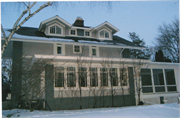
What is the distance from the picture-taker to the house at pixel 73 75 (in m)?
9.40

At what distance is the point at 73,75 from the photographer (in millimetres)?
10305

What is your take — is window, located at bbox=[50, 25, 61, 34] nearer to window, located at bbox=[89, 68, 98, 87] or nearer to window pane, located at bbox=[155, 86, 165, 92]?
window, located at bbox=[89, 68, 98, 87]

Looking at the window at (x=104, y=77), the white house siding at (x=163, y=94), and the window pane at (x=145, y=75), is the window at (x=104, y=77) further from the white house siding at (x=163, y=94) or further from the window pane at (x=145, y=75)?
the white house siding at (x=163, y=94)

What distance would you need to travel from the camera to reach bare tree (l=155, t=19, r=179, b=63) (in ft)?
89.0

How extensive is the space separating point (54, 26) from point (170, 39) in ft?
69.2

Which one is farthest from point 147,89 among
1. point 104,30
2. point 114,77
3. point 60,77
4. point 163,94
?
point 60,77

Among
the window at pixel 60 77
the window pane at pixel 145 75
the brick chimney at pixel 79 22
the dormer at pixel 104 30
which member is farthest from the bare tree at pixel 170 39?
the window at pixel 60 77

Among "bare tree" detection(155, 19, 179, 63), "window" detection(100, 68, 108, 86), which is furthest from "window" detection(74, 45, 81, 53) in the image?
"bare tree" detection(155, 19, 179, 63)

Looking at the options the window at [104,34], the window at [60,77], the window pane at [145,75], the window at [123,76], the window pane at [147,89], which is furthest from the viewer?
the window at [104,34]

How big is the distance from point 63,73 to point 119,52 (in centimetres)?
584

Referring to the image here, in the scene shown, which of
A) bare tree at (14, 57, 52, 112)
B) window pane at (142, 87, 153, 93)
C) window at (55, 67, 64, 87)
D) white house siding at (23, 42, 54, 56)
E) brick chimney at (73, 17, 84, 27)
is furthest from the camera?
brick chimney at (73, 17, 84, 27)

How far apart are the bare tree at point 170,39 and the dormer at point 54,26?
781 inches

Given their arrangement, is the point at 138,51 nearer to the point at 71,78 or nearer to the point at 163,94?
the point at 163,94

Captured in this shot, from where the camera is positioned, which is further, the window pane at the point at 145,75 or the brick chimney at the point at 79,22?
the brick chimney at the point at 79,22
